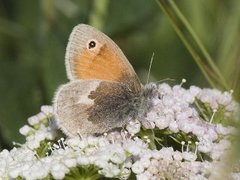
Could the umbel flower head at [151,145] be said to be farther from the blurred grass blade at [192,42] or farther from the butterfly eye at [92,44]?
the butterfly eye at [92,44]

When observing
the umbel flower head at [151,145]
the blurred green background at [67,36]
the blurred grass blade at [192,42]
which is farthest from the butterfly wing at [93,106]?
the blurred green background at [67,36]

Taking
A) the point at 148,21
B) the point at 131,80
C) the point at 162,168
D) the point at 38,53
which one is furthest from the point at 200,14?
the point at 162,168

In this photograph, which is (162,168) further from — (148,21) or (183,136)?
(148,21)

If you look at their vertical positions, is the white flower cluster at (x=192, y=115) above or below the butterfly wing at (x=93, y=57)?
below

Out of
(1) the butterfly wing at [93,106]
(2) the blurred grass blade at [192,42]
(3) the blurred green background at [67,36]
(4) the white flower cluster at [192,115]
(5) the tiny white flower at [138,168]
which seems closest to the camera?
(5) the tiny white flower at [138,168]

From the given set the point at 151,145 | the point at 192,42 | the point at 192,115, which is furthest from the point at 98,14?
the point at 151,145

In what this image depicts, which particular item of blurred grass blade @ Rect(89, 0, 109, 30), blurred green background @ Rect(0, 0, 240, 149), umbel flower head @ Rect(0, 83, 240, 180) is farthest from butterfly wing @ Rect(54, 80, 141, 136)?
blurred grass blade @ Rect(89, 0, 109, 30)

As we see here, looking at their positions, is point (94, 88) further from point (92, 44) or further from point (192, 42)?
point (192, 42)
